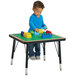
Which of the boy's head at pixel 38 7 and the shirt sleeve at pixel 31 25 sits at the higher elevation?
the boy's head at pixel 38 7

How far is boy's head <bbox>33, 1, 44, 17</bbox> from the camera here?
22.3 ft

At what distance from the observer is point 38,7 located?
6781mm

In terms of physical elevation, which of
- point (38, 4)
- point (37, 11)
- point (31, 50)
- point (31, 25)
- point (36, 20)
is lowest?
point (31, 50)

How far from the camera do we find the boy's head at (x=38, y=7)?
22.3 ft

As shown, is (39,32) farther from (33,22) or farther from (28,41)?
(28,41)

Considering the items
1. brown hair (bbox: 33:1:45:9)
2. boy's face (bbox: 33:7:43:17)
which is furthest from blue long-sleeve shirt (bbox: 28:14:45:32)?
brown hair (bbox: 33:1:45:9)

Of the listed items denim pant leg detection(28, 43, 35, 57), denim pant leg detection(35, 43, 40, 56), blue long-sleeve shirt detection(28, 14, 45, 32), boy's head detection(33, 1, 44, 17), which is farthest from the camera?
denim pant leg detection(35, 43, 40, 56)

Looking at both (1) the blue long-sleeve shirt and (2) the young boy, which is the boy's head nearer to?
(2) the young boy

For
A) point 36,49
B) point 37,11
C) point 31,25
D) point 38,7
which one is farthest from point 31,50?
point 38,7

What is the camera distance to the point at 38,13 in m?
6.87

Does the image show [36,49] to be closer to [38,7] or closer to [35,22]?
[35,22]

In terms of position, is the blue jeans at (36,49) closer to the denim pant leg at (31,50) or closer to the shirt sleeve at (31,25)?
the denim pant leg at (31,50)

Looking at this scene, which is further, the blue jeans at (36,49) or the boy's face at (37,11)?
the blue jeans at (36,49)

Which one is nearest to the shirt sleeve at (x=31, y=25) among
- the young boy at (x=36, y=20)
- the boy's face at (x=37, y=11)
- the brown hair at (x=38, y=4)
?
the young boy at (x=36, y=20)
